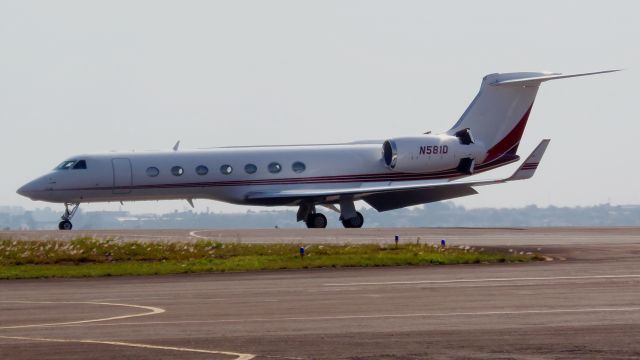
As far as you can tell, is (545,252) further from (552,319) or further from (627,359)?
(627,359)

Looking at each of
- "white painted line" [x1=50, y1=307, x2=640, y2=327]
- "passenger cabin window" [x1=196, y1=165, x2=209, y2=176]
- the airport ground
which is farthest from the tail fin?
"white painted line" [x1=50, y1=307, x2=640, y2=327]

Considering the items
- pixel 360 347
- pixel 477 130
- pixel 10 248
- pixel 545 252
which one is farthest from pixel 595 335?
pixel 477 130

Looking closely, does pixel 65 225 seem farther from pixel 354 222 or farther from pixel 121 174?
pixel 354 222

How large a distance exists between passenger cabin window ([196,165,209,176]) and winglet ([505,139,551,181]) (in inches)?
518

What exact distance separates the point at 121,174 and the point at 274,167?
23.3 ft

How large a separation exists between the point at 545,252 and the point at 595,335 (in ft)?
62.7

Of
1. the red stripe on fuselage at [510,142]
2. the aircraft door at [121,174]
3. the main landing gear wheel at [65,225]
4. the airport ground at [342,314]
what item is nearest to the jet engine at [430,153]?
the red stripe on fuselage at [510,142]

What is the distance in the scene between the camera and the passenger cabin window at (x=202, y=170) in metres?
56.5

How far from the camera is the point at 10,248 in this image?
122 ft

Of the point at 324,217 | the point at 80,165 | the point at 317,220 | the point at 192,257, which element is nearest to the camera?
the point at 192,257

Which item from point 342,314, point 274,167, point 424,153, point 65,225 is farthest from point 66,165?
point 342,314

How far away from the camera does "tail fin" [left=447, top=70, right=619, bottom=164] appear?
62.3 metres

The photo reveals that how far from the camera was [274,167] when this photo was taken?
5850 cm

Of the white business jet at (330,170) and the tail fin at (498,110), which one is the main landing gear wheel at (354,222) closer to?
the white business jet at (330,170)
